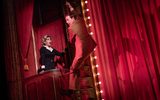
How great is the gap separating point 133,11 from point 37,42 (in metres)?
2.26

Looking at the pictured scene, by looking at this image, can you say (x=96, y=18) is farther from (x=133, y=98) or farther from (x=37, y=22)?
(x=37, y=22)

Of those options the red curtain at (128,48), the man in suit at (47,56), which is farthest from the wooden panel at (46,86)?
A: the red curtain at (128,48)

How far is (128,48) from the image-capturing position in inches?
144

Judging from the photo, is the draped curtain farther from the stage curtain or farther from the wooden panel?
the wooden panel

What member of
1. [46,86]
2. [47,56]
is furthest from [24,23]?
[46,86]

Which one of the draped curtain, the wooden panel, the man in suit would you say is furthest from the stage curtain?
the wooden panel

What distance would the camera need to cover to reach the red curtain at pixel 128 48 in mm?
3404

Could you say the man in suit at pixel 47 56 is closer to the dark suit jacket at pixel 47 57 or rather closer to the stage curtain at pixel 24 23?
the dark suit jacket at pixel 47 57

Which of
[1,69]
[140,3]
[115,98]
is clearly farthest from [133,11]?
[1,69]

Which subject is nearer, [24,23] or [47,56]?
[47,56]

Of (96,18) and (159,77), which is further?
(96,18)

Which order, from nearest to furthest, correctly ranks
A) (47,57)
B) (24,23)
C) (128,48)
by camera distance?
(128,48), (47,57), (24,23)

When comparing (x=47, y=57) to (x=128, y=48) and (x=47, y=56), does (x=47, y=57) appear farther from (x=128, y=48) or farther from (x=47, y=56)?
(x=128, y=48)

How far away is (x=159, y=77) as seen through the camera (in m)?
3.31
